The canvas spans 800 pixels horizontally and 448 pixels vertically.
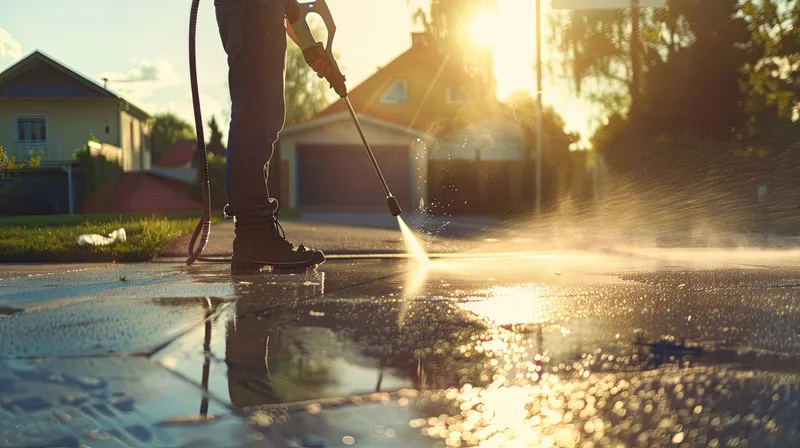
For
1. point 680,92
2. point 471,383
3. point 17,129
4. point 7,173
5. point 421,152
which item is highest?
point 17,129

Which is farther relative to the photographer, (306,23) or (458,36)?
(458,36)

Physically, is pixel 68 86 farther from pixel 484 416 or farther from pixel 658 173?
pixel 484 416

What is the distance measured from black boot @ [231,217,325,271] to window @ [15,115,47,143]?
24389 mm

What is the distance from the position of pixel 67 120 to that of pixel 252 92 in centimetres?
2709

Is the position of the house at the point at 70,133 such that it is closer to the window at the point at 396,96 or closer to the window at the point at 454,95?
the window at the point at 396,96

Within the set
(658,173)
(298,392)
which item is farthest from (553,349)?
(658,173)

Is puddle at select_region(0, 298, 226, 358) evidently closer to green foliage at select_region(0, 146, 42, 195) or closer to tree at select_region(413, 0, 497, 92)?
green foliage at select_region(0, 146, 42, 195)

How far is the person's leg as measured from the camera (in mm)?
4023

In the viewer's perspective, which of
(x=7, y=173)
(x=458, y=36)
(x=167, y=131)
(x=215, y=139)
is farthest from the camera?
(x=167, y=131)

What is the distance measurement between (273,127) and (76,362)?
235cm

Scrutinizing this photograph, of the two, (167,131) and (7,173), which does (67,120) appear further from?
(167,131)

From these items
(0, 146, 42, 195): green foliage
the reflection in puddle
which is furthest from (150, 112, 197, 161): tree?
the reflection in puddle

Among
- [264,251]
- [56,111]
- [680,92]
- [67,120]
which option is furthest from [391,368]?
[67,120]

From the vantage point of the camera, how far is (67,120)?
93.7ft
